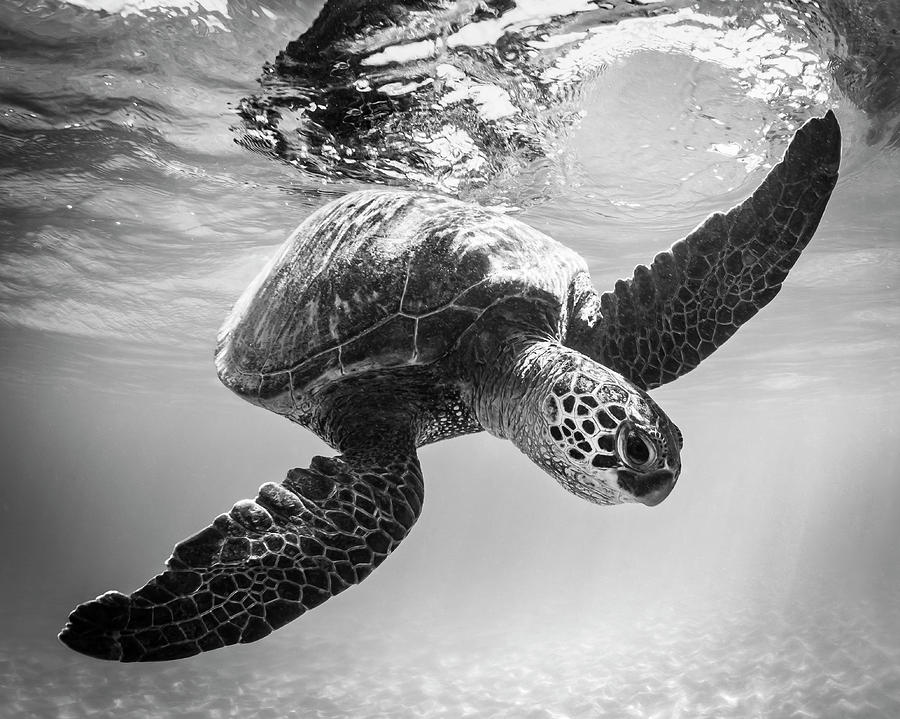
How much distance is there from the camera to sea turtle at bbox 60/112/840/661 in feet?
9.59

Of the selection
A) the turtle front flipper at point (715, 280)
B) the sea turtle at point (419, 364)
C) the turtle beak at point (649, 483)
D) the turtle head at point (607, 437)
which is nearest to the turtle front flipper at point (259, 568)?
the sea turtle at point (419, 364)

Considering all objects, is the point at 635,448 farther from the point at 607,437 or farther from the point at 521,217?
the point at 521,217

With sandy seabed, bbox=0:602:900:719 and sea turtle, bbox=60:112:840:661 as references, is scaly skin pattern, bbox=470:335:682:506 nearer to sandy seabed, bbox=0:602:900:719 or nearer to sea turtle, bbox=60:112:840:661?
sea turtle, bbox=60:112:840:661

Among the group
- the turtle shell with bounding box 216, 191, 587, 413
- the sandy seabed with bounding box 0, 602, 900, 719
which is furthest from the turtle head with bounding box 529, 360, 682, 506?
the sandy seabed with bounding box 0, 602, 900, 719

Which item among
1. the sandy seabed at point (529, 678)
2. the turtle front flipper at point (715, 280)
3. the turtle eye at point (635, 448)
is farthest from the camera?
the sandy seabed at point (529, 678)

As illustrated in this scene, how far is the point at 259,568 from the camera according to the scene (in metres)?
3.04

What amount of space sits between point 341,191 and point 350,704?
11.6m

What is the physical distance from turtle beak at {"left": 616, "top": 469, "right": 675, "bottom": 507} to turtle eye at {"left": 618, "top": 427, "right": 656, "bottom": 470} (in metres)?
0.05

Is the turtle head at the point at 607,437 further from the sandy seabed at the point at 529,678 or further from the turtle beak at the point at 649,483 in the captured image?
the sandy seabed at the point at 529,678

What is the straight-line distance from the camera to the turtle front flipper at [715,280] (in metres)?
4.38

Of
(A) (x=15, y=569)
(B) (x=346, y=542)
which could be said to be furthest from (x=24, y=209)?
(A) (x=15, y=569)

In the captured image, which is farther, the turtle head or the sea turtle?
the sea turtle

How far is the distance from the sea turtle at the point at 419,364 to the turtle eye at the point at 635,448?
11mm

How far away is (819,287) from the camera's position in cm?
1539
